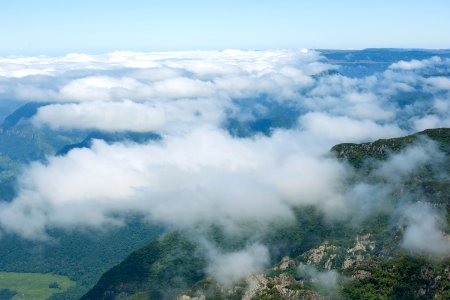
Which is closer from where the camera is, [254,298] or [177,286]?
[254,298]

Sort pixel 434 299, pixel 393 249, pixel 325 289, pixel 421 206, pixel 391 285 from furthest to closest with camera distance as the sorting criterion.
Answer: pixel 421 206 → pixel 393 249 → pixel 325 289 → pixel 391 285 → pixel 434 299

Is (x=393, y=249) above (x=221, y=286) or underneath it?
above

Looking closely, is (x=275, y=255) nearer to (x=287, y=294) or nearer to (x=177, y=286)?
(x=177, y=286)

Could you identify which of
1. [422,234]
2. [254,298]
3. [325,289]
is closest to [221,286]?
[254,298]

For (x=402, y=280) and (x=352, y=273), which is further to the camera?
(x=352, y=273)

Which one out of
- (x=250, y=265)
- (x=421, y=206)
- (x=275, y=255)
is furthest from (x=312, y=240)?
(x=421, y=206)

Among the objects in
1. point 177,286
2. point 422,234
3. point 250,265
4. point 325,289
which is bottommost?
point 177,286

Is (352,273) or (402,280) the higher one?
(402,280)

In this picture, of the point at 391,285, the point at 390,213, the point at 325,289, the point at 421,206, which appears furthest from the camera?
the point at 390,213

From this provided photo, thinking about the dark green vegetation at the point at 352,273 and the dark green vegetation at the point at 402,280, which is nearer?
the dark green vegetation at the point at 402,280

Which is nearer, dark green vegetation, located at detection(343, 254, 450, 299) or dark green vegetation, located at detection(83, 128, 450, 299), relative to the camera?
dark green vegetation, located at detection(343, 254, 450, 299)
